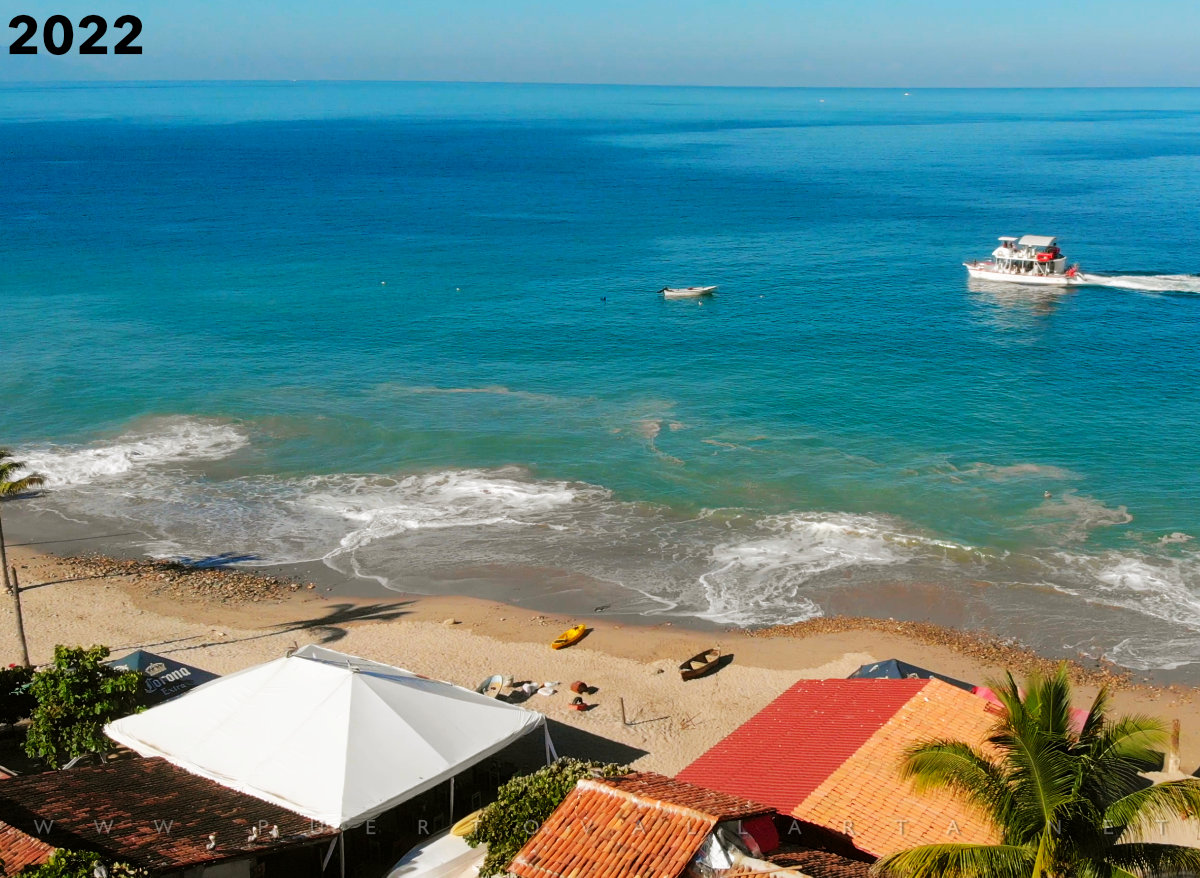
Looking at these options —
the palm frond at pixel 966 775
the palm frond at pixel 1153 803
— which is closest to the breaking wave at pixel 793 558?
the palm frond at pixel 966 775

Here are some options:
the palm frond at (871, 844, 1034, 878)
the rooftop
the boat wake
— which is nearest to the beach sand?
the rooftop

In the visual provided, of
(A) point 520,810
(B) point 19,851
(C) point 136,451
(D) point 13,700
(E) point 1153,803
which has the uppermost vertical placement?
(E) point 1153,803

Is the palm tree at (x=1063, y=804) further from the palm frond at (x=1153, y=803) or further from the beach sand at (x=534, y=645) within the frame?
the beach sand at (x=534, y=645)

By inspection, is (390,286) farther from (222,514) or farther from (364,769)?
(364,769)

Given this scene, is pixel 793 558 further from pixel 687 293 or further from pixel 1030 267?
pixel 1030 267

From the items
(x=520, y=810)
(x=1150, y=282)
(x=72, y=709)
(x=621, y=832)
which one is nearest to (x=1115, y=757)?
(x=621, y=832)

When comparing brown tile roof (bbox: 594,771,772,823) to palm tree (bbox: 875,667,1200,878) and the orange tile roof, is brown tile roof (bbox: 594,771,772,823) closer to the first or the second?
the orange tile roof

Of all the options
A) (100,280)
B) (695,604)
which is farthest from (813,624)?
(100,280)
